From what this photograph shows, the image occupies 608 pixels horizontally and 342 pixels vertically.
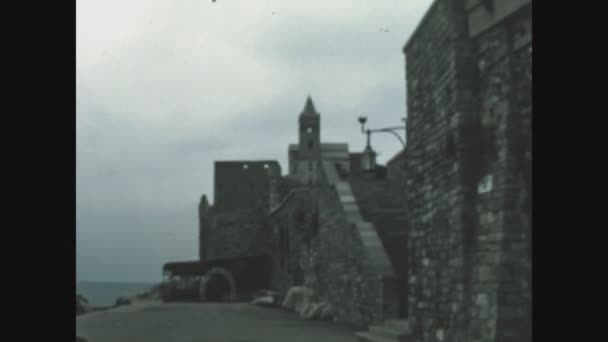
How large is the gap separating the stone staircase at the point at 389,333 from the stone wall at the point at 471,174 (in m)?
0.27

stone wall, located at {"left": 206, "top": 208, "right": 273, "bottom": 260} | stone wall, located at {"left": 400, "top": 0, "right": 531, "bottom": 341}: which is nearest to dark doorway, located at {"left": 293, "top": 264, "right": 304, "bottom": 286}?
stone wall, located at {"left": 206, "top": 208, "right": 273, "bottom": 260}

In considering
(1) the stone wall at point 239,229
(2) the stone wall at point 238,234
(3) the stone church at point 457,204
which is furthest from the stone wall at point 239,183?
(3) the stone church at point 457,204

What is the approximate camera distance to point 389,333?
1214cm

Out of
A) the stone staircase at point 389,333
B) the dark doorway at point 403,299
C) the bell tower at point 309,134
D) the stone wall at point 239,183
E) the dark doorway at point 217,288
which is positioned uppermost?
the bell tower at point 309,134

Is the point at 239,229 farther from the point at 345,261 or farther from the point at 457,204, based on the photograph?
→ the point at 457,204

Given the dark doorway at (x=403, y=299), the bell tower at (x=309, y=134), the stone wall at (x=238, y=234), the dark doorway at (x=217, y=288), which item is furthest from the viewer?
the bell tower at (x=309, y=134)

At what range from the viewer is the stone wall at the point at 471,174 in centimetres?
814

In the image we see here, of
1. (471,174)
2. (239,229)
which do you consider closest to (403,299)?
(471,174)

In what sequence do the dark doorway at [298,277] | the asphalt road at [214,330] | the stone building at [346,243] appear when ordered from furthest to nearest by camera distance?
the dark doorway at [298,277] → the stone building at [346,243] → the asphalt road at [214,330]

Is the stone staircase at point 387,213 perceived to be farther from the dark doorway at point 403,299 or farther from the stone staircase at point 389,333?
the stone staircase at point 389,333

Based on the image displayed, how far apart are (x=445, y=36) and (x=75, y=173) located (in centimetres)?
614

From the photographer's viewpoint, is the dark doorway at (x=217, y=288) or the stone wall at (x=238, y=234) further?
the stone wall at (x=238, y=234)
